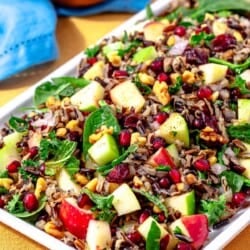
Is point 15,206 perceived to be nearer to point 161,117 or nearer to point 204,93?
point 161,117

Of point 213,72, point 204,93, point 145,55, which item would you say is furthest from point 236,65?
point 145,55

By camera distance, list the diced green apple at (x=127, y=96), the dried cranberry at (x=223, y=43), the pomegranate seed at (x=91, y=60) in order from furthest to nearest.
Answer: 1. the pomegranate seed at (x=91, y=60)
2. the dried cranberry at (x=223, y=43)
3. the diced green apple at (x=127, y=96)

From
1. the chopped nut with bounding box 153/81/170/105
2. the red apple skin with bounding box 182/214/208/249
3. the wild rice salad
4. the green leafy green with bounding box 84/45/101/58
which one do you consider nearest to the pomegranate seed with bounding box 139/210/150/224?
the wild rice salad

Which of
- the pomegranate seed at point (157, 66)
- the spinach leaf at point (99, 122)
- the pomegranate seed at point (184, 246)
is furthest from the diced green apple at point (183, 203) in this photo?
the pomegranate seed at point (157, 66)

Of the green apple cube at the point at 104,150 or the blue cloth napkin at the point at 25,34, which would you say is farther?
the blue cloth napkin at the point at 25,34

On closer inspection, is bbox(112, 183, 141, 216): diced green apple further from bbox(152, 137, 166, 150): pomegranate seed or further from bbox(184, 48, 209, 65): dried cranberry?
bbox(184, 48, 209, 65): dried cranberry

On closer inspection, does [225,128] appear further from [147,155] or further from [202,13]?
[202,13]

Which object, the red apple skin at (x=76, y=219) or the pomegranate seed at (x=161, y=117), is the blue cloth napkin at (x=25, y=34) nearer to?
the pomegranate seed at (x=161, y=117)
